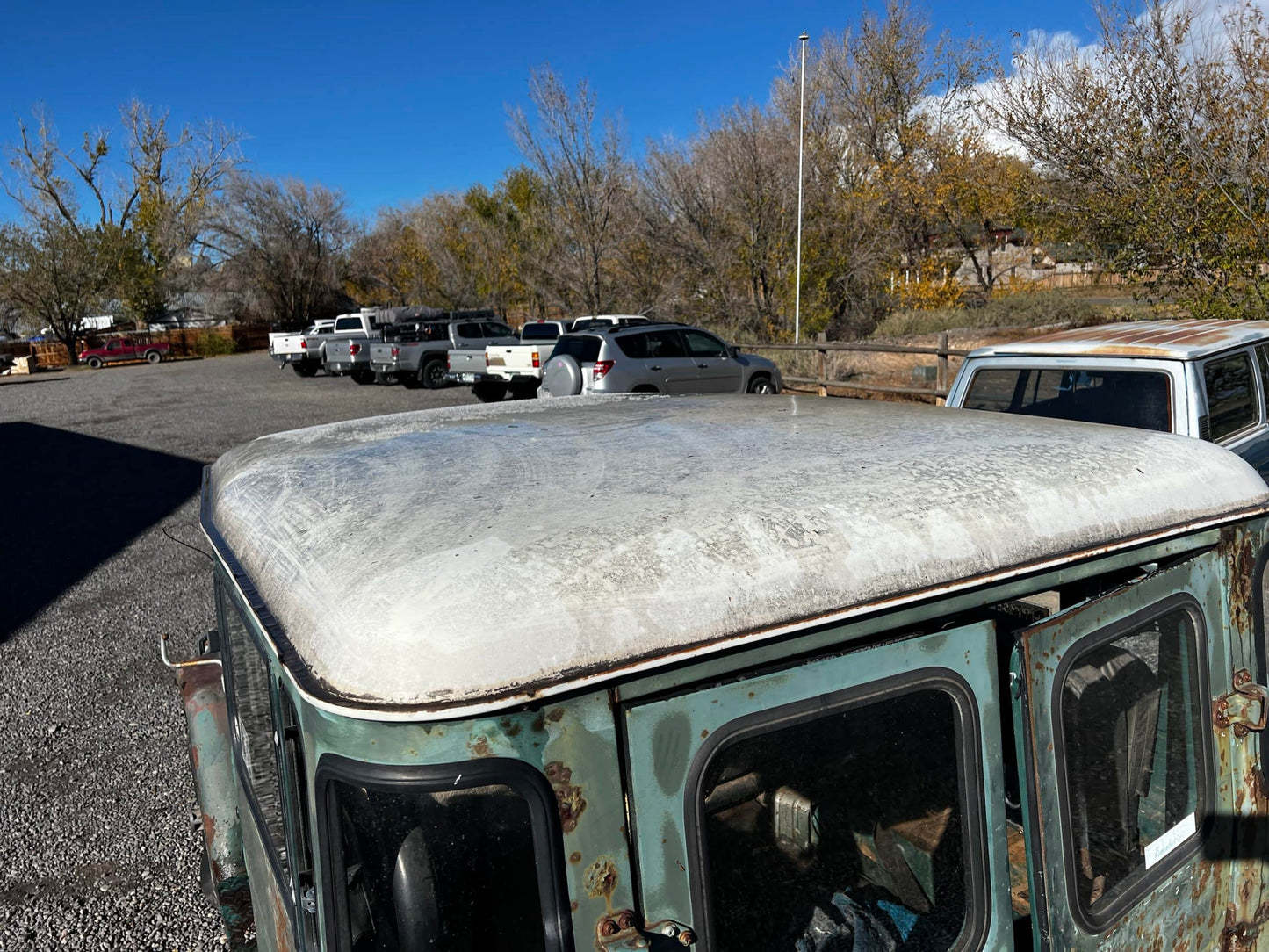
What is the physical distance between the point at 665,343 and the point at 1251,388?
10376 millimetres

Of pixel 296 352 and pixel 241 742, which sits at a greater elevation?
pixel 296 352

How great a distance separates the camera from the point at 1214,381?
5102mm

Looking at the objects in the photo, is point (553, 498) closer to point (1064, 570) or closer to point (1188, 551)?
point (1064, 570)

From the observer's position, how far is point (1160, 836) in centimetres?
167

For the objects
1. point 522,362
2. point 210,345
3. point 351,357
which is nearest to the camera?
point 522,362

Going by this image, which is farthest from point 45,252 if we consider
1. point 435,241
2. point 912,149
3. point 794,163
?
point 912,149

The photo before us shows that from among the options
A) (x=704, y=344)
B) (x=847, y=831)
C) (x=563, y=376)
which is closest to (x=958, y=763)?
(x=847, y=831)

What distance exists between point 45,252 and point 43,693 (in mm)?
44504

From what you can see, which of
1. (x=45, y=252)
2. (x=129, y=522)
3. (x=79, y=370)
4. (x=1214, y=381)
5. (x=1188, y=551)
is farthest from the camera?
(x=45, y=252)

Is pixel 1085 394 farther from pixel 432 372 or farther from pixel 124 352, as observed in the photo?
pixel 124 352

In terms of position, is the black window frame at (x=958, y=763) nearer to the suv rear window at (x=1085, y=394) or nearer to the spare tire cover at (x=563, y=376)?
the suv rear window at (x=1085, y=394)

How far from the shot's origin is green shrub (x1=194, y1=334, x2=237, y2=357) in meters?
45.8

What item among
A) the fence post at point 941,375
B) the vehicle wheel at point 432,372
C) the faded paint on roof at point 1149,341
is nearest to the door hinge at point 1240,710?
the faded paint on roof at point 1149,341

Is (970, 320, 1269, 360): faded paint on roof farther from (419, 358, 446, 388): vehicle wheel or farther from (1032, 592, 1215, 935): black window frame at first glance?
(419, 358, 446, 388): vehicle wheel
